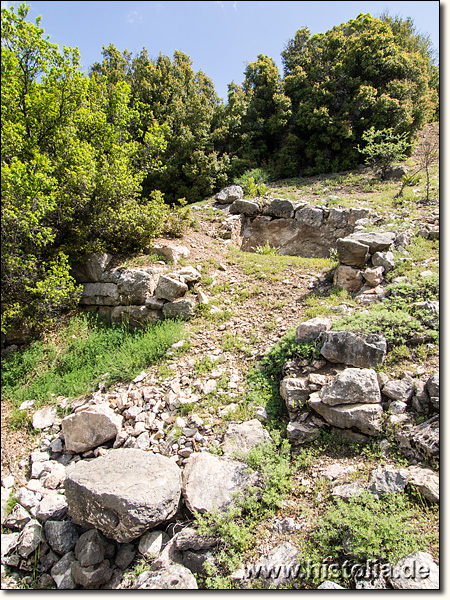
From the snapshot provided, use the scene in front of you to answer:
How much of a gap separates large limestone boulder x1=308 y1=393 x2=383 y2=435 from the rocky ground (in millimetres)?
53

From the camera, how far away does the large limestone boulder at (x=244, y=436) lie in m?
3.73

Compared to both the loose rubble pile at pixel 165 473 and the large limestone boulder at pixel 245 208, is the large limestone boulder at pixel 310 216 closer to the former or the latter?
the large limestone boulder at pixel 245 208

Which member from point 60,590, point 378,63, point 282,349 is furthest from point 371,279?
point 378,63

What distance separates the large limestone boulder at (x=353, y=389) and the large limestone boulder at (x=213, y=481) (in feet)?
4.06

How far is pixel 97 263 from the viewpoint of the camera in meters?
6.68

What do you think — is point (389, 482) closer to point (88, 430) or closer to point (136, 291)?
point (88, 430)

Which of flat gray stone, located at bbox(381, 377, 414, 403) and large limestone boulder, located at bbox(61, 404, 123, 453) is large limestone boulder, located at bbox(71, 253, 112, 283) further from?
flat gray stone, located at bbox(381, 377, 414, 403)

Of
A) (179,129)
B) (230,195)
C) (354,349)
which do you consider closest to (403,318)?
(354,349)

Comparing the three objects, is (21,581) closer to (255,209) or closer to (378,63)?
(255,209)

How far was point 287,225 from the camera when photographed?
427 inches

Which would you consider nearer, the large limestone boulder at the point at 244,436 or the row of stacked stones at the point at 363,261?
the large limestone boulder at the point at 244,436

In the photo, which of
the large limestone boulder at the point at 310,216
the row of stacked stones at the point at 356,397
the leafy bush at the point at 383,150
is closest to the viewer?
the row of stacked stones at the point at 356,397

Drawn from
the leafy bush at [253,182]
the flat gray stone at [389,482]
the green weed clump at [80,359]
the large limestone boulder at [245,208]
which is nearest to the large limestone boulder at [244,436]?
the flat gray stone at [389,482]

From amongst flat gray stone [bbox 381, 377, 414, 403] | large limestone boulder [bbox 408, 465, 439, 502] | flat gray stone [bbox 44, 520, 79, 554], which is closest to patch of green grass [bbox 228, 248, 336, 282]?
flat gray stone [bbox 381, 377, 414, 403]
